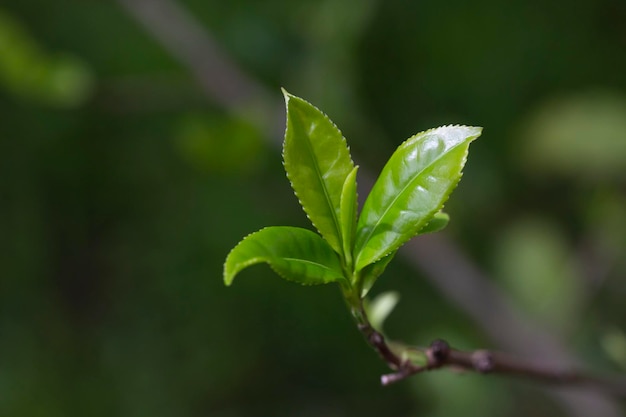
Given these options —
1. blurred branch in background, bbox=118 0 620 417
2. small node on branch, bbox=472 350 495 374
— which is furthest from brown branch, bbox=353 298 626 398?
blurred branch in background, bbox=118 0 620 417

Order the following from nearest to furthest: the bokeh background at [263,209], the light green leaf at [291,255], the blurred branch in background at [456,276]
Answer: the light green leaf at [291,255] → the blurred branch in background at [456,276] → the bokeh background at [263,209]

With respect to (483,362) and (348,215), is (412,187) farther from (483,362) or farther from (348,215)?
(483,362)

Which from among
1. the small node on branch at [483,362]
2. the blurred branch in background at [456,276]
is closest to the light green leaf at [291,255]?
the small node on branch at [483,362]

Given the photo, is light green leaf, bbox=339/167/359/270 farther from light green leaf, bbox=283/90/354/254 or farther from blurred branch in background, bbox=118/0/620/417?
blurred branch in background, bbox=118/0/620/417

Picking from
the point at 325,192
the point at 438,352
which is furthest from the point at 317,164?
the point at 438,352

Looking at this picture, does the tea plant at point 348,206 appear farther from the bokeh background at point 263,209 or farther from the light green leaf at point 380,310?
the bokeh background at point 263,209

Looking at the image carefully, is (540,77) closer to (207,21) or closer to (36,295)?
(207,21)
